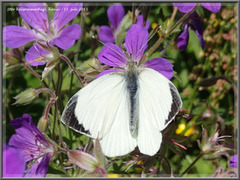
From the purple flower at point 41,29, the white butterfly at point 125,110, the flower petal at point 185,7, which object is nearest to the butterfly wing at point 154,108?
the white butterfly at point 125,110

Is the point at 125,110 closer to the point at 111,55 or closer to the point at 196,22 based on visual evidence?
the point at 111,55

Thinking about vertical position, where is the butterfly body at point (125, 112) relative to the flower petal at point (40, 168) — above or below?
above

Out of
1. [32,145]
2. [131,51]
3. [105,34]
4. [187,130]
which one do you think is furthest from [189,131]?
[32,145]

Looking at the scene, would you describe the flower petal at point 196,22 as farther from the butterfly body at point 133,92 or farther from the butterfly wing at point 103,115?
the butterfly wing at point 103,115

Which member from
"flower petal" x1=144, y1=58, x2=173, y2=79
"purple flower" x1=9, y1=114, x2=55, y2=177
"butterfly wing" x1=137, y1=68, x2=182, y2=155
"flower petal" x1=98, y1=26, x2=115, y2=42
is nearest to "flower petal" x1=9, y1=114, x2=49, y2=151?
"purple flower" x1=9, y1=114, x2=55, y2=177

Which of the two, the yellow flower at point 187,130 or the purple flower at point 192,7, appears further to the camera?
the yellow flower at point 187,130

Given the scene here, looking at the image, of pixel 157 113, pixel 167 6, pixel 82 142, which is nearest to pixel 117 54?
pixel 157 113

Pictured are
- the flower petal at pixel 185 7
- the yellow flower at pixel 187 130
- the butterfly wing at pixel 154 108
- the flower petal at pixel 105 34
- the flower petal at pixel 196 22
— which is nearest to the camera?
the butterfly wing at pixel 154 108
